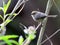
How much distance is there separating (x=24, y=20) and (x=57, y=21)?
31 centimetres

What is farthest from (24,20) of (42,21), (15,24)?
(42,21)

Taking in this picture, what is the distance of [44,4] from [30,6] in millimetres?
149

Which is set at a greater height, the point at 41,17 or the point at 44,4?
the point at 44,4

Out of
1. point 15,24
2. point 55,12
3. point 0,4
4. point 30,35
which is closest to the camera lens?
point 30,35

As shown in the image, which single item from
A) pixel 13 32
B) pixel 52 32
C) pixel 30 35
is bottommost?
pixel 30 35

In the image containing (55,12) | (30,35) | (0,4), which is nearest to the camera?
(30,35)

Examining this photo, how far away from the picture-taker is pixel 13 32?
1.75m

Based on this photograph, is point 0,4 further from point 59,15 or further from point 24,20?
point 59,15

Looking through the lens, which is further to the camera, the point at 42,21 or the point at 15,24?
the point at 15,24

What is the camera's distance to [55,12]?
1.49m

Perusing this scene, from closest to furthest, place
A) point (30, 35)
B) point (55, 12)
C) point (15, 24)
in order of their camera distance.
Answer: point (30, 35), point (55, 12), point (15, 24)

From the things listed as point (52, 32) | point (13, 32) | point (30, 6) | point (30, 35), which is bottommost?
point (30, 35)

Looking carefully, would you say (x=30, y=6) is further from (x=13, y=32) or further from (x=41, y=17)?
(x=41, y=17)

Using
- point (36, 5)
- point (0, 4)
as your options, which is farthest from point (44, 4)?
point (0, 4)
